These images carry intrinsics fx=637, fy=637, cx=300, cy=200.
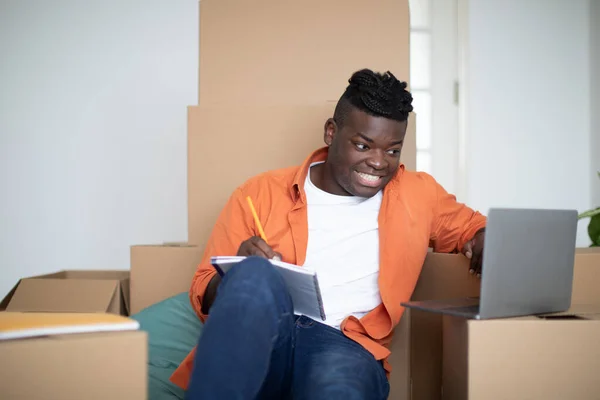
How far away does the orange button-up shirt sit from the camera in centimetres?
128

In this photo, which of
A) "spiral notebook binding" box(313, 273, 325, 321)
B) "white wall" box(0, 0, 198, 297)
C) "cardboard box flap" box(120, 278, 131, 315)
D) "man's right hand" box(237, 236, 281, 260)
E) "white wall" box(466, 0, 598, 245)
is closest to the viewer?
"spiral notebook binding" box(313, 273, 325, 321)

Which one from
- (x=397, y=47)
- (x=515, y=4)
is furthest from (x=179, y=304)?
(x=515, y=4)

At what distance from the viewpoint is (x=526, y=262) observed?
1033 mm

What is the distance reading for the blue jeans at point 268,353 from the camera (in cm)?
82

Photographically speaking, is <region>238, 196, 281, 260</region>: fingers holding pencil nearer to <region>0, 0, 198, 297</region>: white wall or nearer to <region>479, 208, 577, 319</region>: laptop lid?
<region>479, 208, 577, 319</region>: laptop lid

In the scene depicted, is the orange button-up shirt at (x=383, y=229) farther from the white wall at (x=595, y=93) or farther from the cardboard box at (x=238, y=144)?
the white wall at (x=595, y=93)

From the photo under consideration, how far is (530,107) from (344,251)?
1880mm

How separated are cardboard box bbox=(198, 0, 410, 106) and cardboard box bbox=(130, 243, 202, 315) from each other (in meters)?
0.41

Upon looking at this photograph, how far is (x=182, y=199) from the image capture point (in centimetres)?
271

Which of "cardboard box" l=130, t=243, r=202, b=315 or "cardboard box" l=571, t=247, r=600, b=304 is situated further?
"cardboard box" l=130, t=243, r=202, b=315

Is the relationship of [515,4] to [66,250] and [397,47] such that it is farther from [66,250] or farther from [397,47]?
[66,250]

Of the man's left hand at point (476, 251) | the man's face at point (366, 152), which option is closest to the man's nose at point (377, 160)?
the man's face at point (366, 152)

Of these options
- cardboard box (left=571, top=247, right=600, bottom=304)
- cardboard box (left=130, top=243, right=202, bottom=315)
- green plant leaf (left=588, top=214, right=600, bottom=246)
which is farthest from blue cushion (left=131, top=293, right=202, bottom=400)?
green plant leaf (left=588, top=214, right=600, bottom=246)

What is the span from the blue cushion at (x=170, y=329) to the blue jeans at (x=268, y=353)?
0.44 meters
